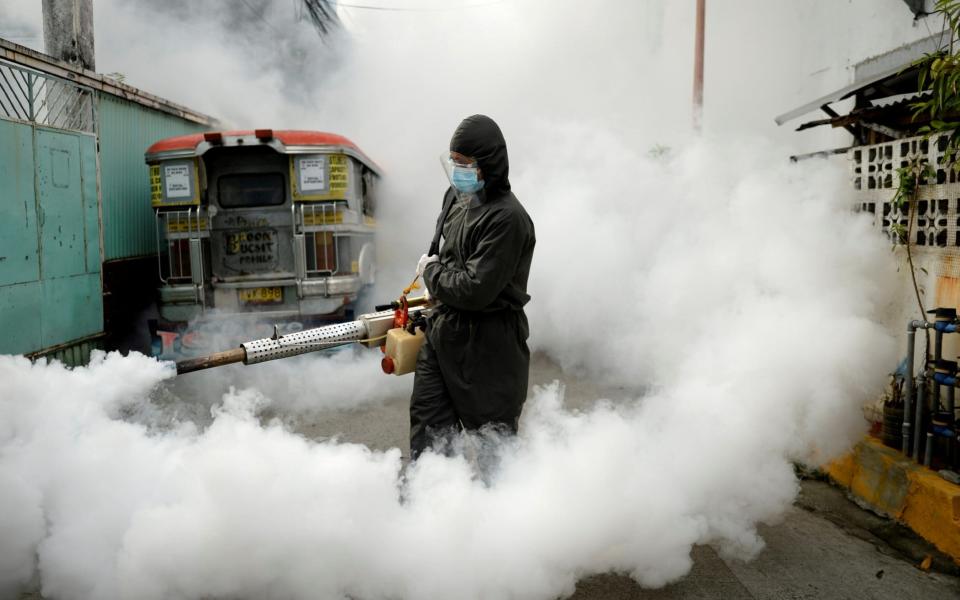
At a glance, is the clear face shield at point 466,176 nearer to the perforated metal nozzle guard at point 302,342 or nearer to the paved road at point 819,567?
the perforated metal nozzle guard at point 302,342

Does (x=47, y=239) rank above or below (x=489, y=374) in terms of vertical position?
above

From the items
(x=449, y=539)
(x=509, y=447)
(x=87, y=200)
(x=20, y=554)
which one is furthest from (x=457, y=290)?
(x=87, y=200)

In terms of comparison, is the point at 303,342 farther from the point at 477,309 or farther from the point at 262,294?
the point at 262,294

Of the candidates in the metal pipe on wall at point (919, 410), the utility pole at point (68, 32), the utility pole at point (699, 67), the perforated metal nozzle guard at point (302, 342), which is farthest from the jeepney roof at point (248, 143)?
the utility pole at point (699, 67)

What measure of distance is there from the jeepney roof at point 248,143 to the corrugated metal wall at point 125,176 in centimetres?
76

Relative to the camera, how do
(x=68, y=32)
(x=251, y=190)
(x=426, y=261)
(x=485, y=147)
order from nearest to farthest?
(x=485, y=147)
(x=426, y=261)
(x=68, y=32)
(x=251, y=190)

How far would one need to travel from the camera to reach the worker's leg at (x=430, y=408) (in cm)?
319

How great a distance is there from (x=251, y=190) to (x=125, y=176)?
1.71 metres

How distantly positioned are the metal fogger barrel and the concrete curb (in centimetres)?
266

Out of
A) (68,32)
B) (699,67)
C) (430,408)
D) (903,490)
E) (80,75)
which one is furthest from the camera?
(699,67)

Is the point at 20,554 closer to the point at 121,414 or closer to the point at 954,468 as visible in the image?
the point at 121,414

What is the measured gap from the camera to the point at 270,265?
744 centimetres

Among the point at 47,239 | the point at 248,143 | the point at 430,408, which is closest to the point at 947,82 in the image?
the point at 430,408

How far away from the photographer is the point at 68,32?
24.0 ft
